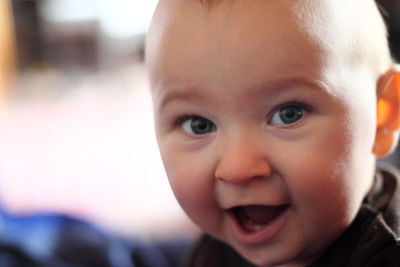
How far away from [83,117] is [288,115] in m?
1.83

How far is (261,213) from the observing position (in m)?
0.56

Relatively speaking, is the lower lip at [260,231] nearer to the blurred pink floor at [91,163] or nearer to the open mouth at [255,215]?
the open mouth at [255,215]

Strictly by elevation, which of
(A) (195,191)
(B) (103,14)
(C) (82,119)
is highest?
(B) (103,14)

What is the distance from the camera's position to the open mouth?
56 centimetres

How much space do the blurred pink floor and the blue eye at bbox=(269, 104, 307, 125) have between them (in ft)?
2.41

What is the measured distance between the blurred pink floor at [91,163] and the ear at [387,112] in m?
0.68

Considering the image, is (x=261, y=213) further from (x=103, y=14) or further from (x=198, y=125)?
(x=103, y=14)

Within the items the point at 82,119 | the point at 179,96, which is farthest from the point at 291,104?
the point at 82,119

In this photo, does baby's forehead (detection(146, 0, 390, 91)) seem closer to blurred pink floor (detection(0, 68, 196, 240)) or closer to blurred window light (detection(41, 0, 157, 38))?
blurred pink floor (detection(0, 68, 196, 240))

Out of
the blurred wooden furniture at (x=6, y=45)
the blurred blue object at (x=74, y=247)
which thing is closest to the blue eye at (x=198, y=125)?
the blurred blue object at (x=74, y=247)

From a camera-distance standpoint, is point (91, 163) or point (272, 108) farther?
point (91, 163)

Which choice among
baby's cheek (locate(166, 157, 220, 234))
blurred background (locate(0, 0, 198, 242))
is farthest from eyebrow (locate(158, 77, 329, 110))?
blurred background (locate(0, 0, 198, 242))

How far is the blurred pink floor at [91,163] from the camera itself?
132 cm

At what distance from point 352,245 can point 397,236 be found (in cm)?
5
